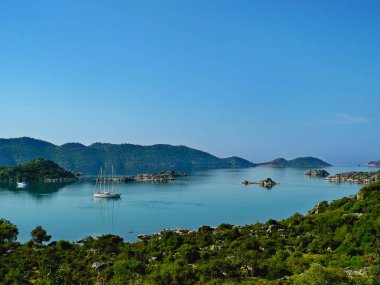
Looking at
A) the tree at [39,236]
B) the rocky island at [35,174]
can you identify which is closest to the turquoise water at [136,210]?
the tree at [39,236]

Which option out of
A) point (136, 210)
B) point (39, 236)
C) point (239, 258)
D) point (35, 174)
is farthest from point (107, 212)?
point (35, 174)

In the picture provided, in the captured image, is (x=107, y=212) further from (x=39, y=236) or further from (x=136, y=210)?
(x=39, y=236)

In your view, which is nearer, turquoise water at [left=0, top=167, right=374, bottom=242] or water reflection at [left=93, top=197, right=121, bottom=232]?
turquoise water at [left=0, top=167, right=374, bottom=242]

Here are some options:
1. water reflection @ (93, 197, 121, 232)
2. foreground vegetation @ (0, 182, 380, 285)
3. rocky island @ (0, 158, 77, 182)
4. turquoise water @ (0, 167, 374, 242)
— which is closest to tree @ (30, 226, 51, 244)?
turquoise water @ (0, 167, 374, 242)

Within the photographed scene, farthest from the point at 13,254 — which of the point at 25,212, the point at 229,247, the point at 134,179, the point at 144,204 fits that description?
the point at 134,179

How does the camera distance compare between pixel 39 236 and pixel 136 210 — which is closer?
pixel 39 236

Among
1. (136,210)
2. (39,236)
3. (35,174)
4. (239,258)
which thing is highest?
(35,174)


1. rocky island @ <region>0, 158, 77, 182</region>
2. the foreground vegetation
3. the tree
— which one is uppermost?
rocky island @ <region>0, 158, 77, 182</region>

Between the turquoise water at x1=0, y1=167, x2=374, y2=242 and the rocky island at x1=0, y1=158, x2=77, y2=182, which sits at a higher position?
the rocky island at x1=0, y1=158, x2=77, y2=182

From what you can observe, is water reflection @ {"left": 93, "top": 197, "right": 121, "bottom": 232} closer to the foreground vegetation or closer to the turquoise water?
the turquoise water
